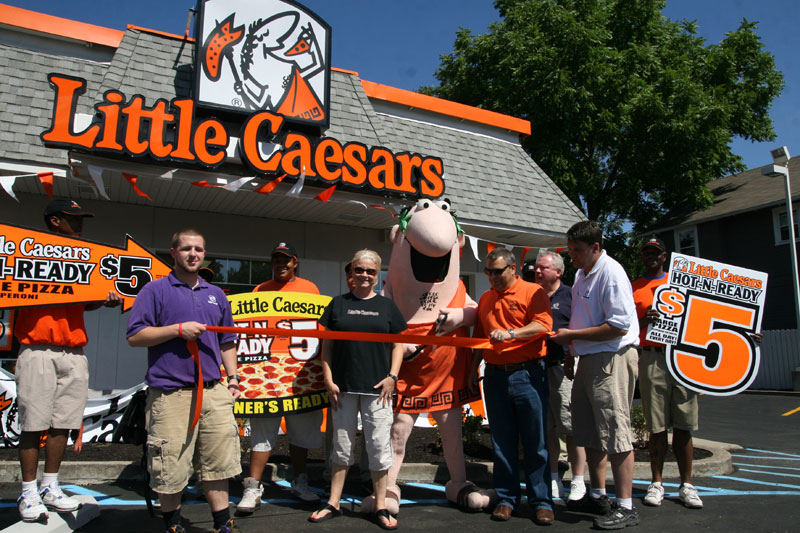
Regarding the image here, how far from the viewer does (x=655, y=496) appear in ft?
14.7

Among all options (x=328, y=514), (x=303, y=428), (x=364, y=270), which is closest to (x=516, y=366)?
(x=364, y=270)

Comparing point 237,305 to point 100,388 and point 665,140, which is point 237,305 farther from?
point 665,140

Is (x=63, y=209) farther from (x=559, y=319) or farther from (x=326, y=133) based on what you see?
(x=326, y=133)

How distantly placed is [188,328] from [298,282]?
216cm

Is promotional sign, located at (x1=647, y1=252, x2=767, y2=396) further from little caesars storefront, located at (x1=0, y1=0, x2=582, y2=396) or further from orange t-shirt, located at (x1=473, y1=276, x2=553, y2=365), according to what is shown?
little caesars storefront, located at (x1=0, y1=0, x2=582, y2=396)

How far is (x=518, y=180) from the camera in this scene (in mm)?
11039

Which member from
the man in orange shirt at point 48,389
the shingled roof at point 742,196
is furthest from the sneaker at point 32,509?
the shingled roof at point 742,196

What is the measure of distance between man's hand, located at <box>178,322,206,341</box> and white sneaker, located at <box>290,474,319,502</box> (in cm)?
A: 188

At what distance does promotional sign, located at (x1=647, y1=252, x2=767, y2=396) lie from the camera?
186 inches

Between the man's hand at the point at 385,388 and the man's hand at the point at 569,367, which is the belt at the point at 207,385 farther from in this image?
the man's hand at the point at 569,367

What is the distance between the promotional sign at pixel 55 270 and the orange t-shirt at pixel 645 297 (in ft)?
13.6

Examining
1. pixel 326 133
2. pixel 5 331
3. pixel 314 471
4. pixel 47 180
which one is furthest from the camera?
pixel 326 133

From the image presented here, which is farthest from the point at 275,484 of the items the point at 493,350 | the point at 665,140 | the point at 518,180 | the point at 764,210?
the point at 764,210

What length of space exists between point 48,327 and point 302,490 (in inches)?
86.9
